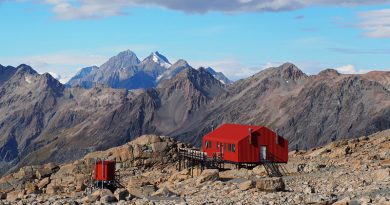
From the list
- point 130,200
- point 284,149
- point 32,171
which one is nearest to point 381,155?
point 284,149

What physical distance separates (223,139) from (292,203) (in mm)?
44280

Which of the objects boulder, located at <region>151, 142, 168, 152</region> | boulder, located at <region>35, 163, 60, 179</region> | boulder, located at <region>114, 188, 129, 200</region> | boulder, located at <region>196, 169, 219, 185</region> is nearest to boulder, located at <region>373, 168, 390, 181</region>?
boulder, located at <region>196, 169, 219, 185</region>

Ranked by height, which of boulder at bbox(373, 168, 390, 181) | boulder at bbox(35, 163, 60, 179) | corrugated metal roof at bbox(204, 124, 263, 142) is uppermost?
corrugated metal roof at bbox(204, 124, 263, 142)

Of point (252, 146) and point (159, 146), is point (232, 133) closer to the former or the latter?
point (252, 146)

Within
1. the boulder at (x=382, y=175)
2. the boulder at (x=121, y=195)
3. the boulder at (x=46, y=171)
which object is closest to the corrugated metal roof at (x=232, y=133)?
the boulder at (x=46, y=171)

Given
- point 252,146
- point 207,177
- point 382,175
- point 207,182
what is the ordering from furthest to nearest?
point 252,146
point 207,177
point 207,182
point 382,175

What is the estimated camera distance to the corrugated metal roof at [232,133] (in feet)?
245

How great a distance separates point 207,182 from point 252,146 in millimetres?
25089

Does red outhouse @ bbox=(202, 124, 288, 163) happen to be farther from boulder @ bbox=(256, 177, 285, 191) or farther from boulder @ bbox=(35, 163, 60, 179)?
boulder @ bbox=(256, 177, 285, 191)

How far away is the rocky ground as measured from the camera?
35781 millimetres

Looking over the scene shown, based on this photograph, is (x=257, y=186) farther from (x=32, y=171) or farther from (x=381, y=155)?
(x=32, y=171)

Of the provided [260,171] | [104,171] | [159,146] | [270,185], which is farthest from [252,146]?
[270,185]

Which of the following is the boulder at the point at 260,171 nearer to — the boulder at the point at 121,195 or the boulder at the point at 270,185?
the boulder at the point at 270,185

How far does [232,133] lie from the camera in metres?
77.9
